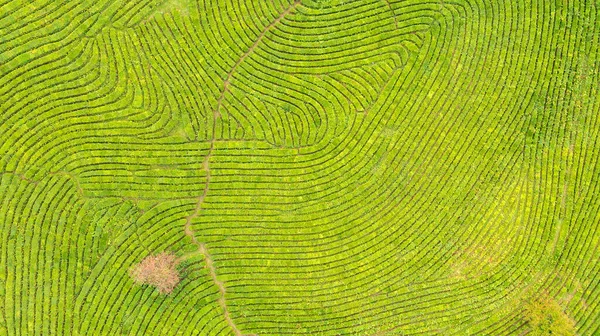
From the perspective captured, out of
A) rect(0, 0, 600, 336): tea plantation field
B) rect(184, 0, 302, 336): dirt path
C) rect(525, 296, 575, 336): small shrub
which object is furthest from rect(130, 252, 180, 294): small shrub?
rect(525, 296, 575, 336): small shrub

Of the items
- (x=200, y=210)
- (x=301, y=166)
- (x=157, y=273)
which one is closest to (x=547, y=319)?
(x=301, y=166)

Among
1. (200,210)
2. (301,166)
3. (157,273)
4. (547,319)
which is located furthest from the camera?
(547,319)

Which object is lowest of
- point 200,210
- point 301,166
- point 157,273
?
point 157,273

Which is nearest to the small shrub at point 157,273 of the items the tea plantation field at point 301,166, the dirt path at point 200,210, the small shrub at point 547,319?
the tea plantation field at point 301,166

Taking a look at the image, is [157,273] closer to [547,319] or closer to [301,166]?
[301,166]

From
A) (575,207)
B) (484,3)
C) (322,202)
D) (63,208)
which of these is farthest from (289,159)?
(575,207)

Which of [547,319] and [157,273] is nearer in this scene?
[157,273]

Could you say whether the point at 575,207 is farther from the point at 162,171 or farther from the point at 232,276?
the point at 162,171
